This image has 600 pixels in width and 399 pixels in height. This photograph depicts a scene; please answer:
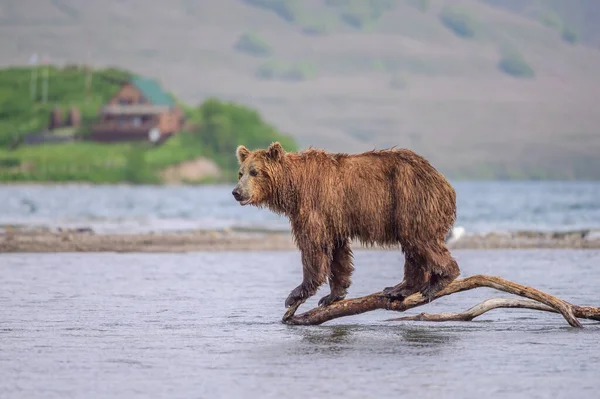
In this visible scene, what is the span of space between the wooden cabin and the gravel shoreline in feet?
444

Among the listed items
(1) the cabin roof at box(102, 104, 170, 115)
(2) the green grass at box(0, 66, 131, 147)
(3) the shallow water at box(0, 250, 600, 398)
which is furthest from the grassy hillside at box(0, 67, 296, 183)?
(3) the shallow water at box(0, 250, 600, 398)

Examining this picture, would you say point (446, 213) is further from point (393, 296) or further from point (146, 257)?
point (146, 257)

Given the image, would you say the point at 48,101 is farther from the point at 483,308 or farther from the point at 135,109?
the point at 483,308

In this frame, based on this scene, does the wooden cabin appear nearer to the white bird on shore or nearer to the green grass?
the green grass

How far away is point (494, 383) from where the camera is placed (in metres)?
9.88

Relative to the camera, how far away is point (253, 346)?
1191cm

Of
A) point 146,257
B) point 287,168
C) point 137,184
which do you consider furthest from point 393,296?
point 137,184

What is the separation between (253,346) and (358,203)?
214 centimetres

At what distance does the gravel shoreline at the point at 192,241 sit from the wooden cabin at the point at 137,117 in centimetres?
13519

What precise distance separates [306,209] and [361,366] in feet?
9.41

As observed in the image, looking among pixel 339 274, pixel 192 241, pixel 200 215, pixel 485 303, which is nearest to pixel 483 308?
pixel 485 303

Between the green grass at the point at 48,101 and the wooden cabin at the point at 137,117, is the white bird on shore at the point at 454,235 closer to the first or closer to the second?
the wooden cabin at the point at 137,117

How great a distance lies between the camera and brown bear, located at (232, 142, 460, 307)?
12.8 metres

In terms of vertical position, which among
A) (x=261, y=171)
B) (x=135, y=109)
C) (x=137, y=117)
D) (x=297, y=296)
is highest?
(x=135, y=109)
